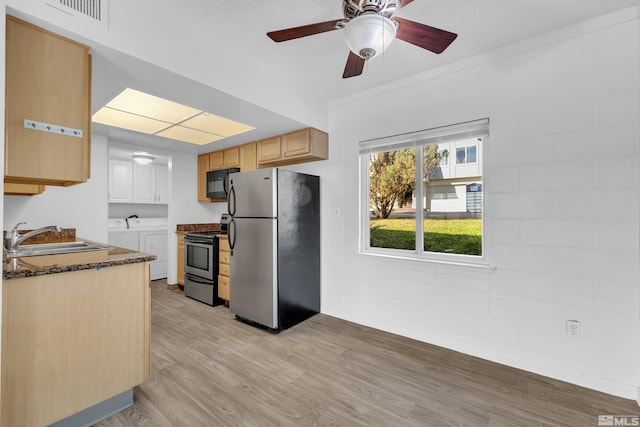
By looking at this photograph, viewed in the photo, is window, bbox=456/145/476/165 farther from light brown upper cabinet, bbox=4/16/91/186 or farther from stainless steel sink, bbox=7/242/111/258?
stainless steel sink, bbox=7/242/111/258

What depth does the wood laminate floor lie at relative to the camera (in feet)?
5.47

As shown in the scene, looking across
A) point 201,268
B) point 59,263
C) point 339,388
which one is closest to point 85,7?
point 59,263

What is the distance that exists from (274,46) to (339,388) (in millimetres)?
2554

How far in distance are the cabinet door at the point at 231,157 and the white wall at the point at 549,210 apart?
2.32 metres

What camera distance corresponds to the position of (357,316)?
309 centimetres

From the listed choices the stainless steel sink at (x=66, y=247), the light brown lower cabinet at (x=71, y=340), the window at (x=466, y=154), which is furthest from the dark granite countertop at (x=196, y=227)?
the window at (x=466, y=154)

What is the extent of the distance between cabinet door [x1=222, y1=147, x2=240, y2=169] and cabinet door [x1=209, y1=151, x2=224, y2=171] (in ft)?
0.24

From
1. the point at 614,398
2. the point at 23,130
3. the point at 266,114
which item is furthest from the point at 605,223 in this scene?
the point at 23,130

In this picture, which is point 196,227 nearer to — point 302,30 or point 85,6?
point 85,6

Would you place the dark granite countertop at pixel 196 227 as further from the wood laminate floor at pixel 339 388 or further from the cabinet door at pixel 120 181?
the wood laminate floor at pixel 339 388

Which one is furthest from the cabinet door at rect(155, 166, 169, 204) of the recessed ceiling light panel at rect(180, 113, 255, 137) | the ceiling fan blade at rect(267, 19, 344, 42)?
the ceiling fan blade at rect(267, 19, 344, 42)

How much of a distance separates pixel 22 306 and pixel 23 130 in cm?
88

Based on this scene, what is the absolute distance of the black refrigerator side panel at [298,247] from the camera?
9.57ft

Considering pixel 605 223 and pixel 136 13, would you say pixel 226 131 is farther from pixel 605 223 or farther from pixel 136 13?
pixel 605 223
